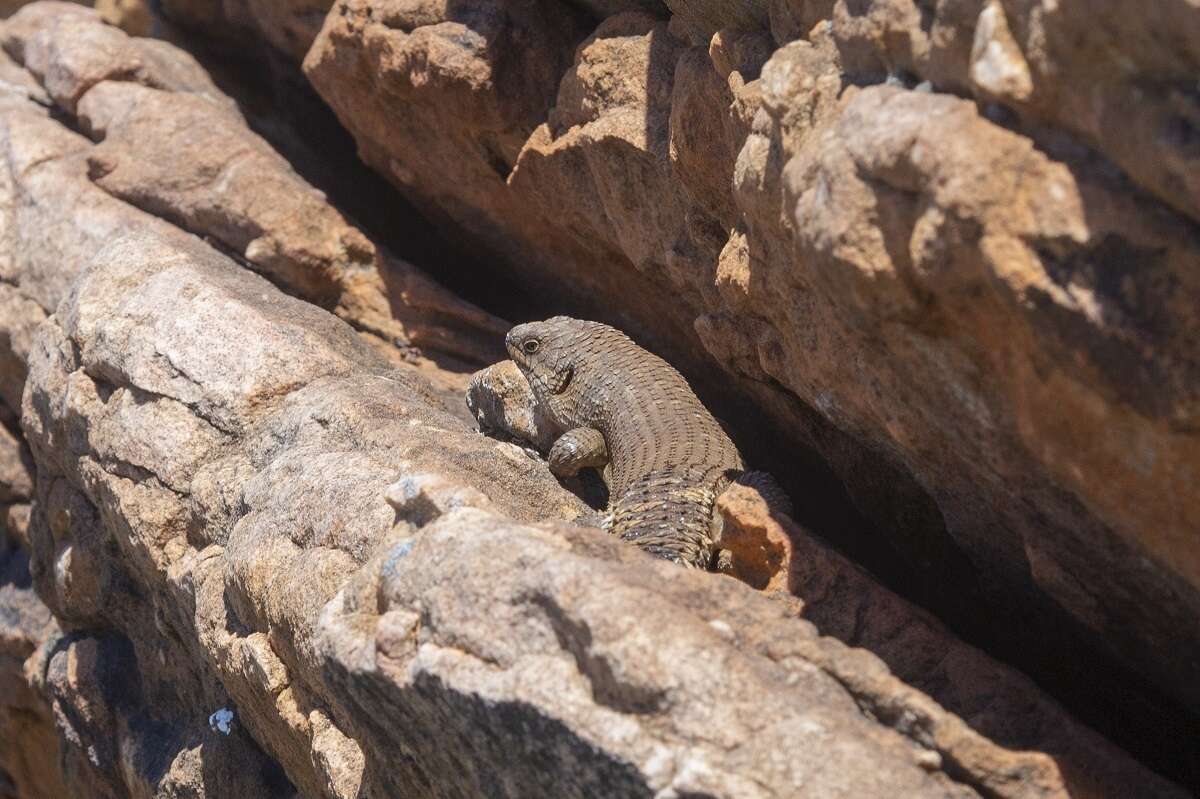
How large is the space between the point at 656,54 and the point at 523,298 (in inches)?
116

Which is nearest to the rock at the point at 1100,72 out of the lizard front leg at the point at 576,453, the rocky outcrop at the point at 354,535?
the rocky outcrop at the point at 354,535

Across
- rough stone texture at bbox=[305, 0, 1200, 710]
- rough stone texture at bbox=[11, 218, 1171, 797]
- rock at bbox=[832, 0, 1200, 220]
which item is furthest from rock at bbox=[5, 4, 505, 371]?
rock at bbox=[832, 0, 1200, 220]

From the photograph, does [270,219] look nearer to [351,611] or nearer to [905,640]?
[351,611]

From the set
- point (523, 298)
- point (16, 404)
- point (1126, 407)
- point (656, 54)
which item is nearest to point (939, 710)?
point (1126, 407)

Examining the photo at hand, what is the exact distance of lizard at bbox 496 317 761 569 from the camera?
598 centimetres

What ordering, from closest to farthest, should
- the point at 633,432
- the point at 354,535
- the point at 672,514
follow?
1. the point at 354,535
2. the point at 672,514
3. the point at 633,432

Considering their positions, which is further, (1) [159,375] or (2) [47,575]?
(2) [47,575]

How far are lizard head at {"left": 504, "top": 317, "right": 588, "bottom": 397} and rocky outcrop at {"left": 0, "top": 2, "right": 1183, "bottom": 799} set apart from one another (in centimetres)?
28

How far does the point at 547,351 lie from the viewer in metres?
7.42

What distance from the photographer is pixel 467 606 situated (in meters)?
3.84

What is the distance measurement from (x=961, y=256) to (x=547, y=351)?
435cm

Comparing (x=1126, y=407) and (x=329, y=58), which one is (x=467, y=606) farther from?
(x=329, y=58)

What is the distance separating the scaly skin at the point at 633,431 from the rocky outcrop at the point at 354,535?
0.33m

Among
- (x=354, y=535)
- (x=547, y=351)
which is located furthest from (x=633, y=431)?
(x=354, y=535)
